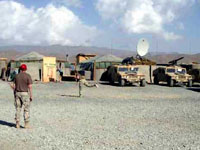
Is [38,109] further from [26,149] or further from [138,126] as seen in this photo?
[26,149]

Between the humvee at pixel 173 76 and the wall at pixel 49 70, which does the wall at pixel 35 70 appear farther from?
the humvee at pixel 173 76

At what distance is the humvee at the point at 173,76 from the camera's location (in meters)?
27.7

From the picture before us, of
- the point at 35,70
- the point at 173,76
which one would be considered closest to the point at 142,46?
Answer: the point at 173,76

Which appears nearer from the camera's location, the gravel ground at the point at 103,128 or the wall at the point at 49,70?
the gravel ground at the point at 103,128

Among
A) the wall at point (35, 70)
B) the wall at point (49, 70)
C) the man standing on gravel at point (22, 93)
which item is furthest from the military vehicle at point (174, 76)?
the man standing on gravel at point (22, 93)

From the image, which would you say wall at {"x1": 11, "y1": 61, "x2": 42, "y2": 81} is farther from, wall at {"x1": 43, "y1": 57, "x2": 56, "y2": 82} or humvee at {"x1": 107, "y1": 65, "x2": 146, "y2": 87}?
humvee at {"x1": 107, "y1": 65, "x2": 146, "y2": 87}

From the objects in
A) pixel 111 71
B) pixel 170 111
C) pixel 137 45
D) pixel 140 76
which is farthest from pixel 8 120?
pixel 137 45

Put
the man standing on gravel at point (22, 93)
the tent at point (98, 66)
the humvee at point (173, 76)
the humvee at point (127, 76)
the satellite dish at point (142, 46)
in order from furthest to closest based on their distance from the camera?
the tent at point (98, 66), the satellite dish at point (142, 46), the humvee at point (173, 76), the humvee at point (127, 76), the man standing on gravel at point (22, 93)

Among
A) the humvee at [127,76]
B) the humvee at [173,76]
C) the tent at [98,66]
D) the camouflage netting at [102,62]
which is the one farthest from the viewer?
the camouflage netting at [102,62]

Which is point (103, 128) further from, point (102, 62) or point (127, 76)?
point (102, 62)

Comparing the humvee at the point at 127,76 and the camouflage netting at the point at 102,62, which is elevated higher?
the camouflage netting at the point at 102,62

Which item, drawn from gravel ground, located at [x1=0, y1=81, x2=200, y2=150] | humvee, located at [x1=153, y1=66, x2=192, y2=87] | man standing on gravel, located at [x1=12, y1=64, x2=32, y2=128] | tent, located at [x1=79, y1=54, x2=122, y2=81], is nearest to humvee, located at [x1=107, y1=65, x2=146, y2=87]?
humvee, located at [x1=153, y1=66, x2=192, y2=87]

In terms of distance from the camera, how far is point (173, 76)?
90.8ft

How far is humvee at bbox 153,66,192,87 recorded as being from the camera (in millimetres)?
27656
